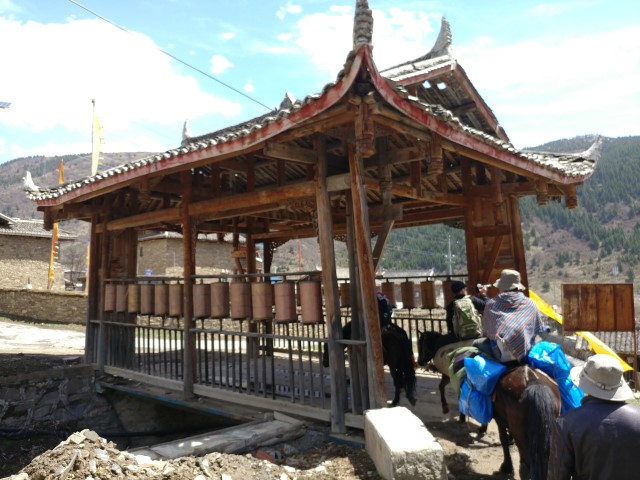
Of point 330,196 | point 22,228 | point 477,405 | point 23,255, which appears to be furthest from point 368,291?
point 22,228

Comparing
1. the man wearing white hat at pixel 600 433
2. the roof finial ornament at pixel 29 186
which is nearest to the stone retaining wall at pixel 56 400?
the roof finial ornament at pixel 29 186

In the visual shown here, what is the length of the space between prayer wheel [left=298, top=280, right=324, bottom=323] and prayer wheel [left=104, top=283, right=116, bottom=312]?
4909mm

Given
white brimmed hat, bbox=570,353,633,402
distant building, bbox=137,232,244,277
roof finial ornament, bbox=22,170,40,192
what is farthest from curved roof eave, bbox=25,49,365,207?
distant building, bbox=137,232,244,277

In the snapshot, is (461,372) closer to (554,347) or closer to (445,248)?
(554,347)

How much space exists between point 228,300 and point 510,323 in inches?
161

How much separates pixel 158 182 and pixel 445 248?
8539 cm

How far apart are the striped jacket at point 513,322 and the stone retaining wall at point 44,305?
2113cm

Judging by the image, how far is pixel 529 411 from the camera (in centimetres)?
396

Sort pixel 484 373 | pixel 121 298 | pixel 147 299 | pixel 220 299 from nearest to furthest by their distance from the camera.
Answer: pixel 484 373, pixel 220 299, pixel 147 299, pixel 121 298

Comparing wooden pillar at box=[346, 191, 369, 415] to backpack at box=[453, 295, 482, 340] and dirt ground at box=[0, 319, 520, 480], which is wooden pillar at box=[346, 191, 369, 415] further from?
backpack at box=[453, 295, 482, 340]

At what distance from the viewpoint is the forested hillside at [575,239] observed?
260 ft

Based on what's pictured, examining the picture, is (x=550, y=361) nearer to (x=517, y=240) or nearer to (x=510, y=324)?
(x=510, y=324)

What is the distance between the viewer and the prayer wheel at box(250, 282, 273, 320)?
259 inches

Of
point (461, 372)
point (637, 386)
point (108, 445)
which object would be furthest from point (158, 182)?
point (637, 386)
